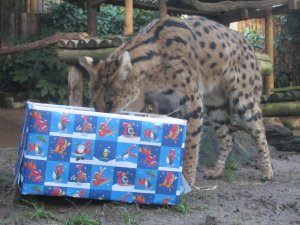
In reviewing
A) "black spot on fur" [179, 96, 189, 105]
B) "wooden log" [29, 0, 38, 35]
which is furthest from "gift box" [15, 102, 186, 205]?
"wooden log" [29, 0, 38, 35]

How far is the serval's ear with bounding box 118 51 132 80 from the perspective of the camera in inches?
181

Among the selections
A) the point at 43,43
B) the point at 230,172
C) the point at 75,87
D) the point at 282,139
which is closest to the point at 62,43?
the point at 43,43

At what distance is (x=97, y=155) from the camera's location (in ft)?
12.4

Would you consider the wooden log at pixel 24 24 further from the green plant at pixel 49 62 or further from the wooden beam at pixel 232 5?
the wooden beam at pixel 232 5

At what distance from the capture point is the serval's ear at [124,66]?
461 centimetres

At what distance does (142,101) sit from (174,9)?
240 inches

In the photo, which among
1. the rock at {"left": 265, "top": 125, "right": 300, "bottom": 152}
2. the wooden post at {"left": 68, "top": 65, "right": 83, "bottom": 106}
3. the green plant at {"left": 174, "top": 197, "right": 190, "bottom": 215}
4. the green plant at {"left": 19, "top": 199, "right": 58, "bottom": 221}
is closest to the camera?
the green plant at {"left": 19, "top": 199, "right": 58, "bottom": 221}

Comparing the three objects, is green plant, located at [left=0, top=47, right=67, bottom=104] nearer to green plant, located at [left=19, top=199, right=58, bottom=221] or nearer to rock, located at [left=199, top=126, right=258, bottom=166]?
rock, located at [left=199, top=126, right=258, bottom=166]

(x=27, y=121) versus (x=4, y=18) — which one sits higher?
(x=4, y=18)

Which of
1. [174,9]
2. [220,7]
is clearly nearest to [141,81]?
[220,7]

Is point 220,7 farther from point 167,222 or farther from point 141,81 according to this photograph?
point 167,222

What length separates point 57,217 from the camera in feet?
12.0

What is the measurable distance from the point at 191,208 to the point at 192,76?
1.52m

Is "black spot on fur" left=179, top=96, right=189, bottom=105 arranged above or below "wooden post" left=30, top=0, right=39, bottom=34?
below
